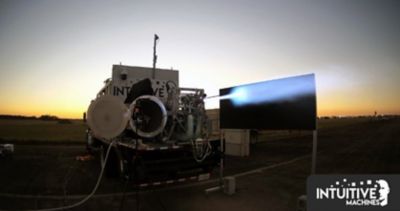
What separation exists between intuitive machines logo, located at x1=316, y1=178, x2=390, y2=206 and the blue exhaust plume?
1.42 meters

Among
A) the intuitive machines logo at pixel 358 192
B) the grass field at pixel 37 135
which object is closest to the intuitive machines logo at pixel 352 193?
the intuitive machines logo at pixel 358 192

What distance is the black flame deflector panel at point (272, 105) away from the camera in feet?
13.8

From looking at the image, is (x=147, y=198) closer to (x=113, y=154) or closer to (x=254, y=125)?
(x=113, y=154)

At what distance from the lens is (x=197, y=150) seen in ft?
18.0

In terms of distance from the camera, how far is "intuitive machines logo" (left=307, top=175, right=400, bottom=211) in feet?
11.2

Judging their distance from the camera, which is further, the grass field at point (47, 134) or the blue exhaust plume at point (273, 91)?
the grass field at point (47, 134)

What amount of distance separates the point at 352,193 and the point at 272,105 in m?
1.90

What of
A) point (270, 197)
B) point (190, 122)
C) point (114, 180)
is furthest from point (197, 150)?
point (114, 180)

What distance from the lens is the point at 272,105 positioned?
479 cm

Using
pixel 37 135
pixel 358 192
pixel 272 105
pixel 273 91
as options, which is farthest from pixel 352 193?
pixel 37 135

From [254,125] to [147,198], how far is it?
8.78 ft

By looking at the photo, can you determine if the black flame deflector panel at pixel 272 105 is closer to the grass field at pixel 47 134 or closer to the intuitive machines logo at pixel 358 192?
the intuitive machines logo at pixel 358 192

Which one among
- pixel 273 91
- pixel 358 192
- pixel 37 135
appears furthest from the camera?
pixel 37 135

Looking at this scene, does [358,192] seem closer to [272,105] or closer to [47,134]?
[272,105]
